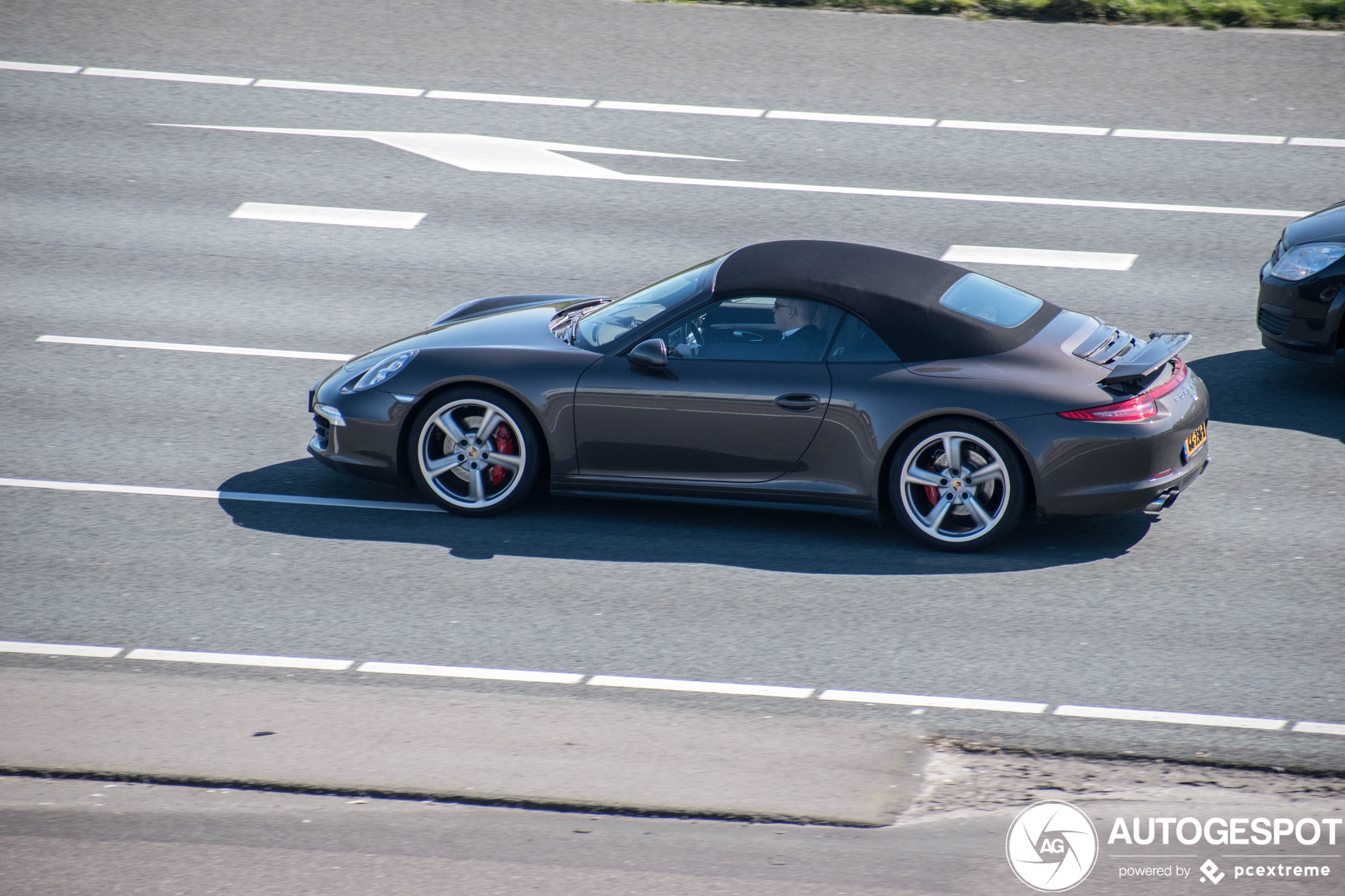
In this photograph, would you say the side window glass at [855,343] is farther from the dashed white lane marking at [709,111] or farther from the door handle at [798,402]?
the dashed white lane marking at [709,111]

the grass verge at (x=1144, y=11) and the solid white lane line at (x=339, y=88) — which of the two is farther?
the grass verge at (x=1144, y=11)

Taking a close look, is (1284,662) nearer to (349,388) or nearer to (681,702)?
(681,702)

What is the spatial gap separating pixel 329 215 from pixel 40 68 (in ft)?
16.9

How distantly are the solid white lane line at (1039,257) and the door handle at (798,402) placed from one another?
14.7ft

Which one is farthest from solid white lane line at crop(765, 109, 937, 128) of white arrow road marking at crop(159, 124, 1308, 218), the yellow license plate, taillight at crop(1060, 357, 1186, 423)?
taillight at crop(1060, 357, 1186, 423)

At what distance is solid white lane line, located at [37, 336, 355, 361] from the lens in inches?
421

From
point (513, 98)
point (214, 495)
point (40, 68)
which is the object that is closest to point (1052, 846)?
point (214, 495)

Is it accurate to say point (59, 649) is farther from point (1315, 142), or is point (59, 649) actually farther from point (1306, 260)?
point (1315, 142)

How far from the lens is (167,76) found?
16.0 metres

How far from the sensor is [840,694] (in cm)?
673

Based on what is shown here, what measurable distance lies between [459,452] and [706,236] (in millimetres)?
4699

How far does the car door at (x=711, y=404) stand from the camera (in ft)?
26.6

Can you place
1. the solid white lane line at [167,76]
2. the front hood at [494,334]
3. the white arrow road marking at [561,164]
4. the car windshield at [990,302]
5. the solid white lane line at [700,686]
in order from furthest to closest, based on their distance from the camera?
the solid white lane line at [167,76] < the white arrow road marking at [561,164] < the front hood at [494,334] < the car windshield at [990,302] < the solid white lane line at [700,686]

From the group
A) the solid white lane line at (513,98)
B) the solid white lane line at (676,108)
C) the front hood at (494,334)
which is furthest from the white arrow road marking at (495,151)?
the front hood at (494,334)
